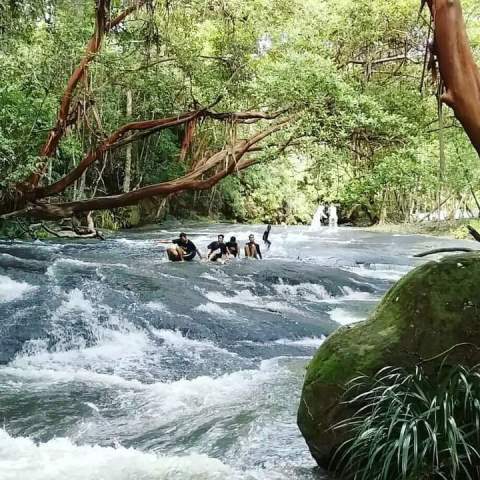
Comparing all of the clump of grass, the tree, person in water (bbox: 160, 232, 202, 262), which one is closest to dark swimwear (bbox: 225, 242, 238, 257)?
person in water (bbox: 160, 232, 202, 262)

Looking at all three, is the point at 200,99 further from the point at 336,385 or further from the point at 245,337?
the point at 336,385

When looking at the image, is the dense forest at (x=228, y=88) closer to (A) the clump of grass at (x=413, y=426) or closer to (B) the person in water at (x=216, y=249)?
(B) the person in water at (x=216, y=249)

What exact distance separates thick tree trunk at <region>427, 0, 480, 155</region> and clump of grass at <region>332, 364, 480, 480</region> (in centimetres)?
148

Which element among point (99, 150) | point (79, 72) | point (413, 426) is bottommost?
point (413, 426)

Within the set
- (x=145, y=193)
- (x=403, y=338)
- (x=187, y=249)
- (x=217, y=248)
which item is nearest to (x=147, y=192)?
(x=145, y=193)

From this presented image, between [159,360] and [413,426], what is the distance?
17.2 ft

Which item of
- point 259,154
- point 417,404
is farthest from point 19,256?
point 417,404

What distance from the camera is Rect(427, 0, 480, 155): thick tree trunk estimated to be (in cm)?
374

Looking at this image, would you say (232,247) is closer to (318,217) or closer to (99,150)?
(99,150)

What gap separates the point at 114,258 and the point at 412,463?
13681 millimetres

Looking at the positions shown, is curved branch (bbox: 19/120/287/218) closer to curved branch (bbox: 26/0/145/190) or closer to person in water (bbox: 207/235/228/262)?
curved branch (bbox: 26/0/145/190)

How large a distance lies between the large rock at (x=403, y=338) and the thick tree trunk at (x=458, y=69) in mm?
961

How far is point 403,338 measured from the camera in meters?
4.10

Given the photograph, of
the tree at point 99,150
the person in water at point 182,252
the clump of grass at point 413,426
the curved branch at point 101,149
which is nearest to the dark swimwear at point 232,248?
the person in water at point 182,252
